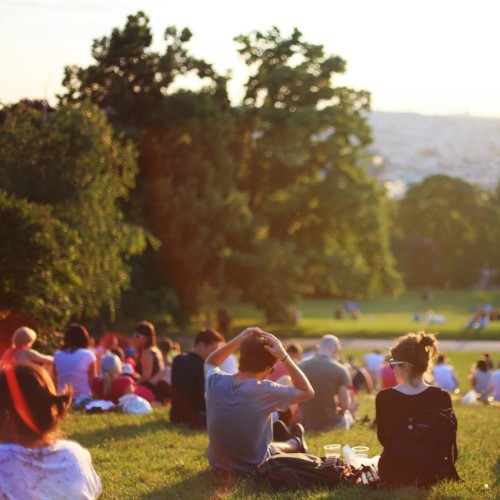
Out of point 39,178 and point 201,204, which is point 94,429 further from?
point 201,204

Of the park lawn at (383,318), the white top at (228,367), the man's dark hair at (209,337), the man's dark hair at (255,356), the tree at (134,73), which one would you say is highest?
the tree at (134,73)

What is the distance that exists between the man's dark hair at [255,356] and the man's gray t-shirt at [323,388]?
3854 mm

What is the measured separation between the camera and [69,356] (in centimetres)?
1280

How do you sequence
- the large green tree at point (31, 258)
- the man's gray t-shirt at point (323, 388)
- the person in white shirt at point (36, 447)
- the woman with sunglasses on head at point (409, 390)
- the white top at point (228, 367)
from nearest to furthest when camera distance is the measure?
the person in white shirt at point (36, 447) → the woman with sunglasses on head at point (409, 390) → the white top at point (228, 367) → the man's gray t-shirt at point (323, 388) → the large green tree at point (31, 258)

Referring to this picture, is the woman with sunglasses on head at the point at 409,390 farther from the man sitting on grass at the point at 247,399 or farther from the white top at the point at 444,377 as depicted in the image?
the white top at the point at 444,377

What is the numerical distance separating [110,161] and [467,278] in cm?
7096

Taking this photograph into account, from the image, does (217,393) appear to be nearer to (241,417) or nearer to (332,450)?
(241,417)

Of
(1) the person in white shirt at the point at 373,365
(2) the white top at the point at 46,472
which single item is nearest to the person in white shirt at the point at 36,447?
(2) the white top at the point at 46,472

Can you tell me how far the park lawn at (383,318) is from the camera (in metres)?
45.4

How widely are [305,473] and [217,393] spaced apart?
1.01 metres

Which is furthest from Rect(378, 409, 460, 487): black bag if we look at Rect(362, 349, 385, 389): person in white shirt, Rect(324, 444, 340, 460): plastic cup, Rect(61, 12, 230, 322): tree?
Rect(61, 12, 230, 322): tree

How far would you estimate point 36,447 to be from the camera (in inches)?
169

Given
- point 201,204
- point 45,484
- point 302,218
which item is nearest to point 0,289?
point 45,484

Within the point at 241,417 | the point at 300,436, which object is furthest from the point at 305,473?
the point at 300,436
